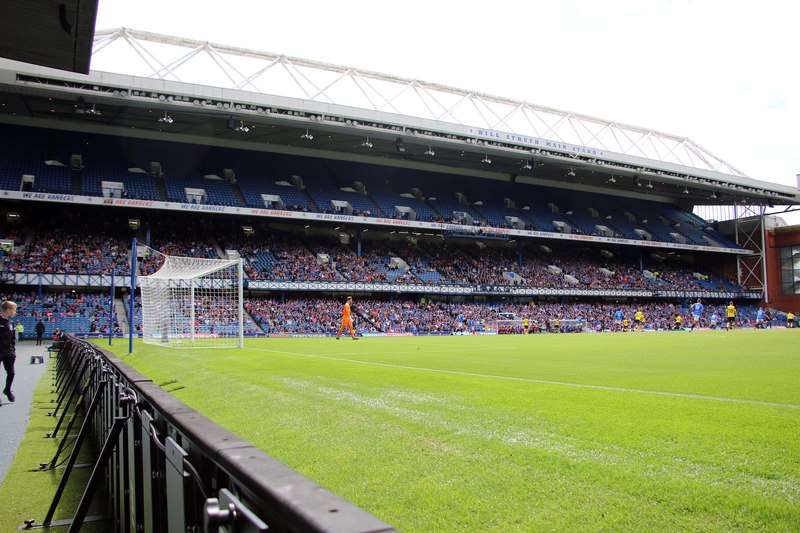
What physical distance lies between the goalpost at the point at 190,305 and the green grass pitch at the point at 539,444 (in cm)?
1439

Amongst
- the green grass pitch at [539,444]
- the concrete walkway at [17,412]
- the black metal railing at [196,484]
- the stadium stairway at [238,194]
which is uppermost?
the stadium stairway at [238,194]

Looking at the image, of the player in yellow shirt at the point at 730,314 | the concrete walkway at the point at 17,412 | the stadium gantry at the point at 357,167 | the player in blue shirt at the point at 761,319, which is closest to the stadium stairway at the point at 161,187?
the stadium gantry at the point at 357,167

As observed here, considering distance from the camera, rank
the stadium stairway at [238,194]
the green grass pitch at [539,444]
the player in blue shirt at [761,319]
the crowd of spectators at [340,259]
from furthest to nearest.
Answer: the player in blue shirt at [761,319], the stadium stairway at [238,194], the crowd of spectators at [340,259], the green grass pitch at [539,444]

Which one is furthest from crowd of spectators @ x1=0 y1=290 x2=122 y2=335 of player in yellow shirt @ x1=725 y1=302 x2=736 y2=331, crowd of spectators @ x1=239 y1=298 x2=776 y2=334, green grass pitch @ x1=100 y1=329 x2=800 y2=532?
player in yellow shirt @ x1=725 y1=302 x2=736 y2=331

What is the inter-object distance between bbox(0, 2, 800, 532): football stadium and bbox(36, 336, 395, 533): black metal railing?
0.02m

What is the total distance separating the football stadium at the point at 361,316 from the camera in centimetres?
365

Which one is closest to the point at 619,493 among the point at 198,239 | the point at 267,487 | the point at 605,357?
the point at 267,487

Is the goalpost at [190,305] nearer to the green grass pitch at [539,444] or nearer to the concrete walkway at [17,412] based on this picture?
the concrete walkway at [17,412]

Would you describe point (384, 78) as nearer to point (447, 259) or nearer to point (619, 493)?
point (447, 259)

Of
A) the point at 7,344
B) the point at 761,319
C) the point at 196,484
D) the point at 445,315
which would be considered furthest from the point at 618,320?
the point at 196,484

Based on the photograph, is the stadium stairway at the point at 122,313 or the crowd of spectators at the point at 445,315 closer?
the stadium stairway at the point at 122,313

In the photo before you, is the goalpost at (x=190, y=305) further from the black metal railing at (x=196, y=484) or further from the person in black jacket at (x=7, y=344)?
the black metal railing at (x=196, y=484)

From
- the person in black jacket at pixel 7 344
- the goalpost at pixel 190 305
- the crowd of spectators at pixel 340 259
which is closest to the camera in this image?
the person in black jacket at pixel 7 344

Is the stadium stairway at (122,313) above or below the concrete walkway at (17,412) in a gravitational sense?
above
